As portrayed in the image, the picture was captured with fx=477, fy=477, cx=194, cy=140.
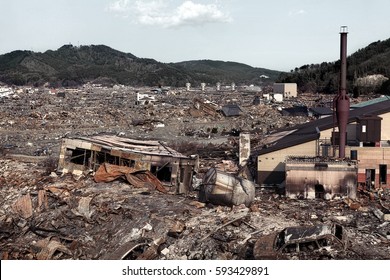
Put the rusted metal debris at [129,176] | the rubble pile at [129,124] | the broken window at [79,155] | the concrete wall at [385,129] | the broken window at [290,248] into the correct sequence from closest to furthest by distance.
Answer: the broken window at [290,248]
the rusted metal debris at [129,176]
the broken window at [79,155]
the concrete wall at [385,129]
the rubble pile at [129,124]

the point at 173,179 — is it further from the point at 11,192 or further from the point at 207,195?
the point at 11,192

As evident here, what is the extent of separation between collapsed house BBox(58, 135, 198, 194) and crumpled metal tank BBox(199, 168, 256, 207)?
2071 millimetres

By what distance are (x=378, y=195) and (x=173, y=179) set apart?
20.1 ft

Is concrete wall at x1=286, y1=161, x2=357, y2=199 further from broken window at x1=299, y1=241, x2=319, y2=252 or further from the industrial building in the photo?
broken window at x1=299, y1=241, x2=319, y2=252

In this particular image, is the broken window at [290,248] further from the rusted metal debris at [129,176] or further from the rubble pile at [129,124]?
the rubble pile at [129,124]

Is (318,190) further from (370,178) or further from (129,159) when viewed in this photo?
(129,159)

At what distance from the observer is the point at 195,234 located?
406 inches

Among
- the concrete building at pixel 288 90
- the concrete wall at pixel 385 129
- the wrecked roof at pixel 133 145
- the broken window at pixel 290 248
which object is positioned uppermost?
the concrete building at pixel 288 90

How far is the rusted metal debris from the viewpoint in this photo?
13953 mm

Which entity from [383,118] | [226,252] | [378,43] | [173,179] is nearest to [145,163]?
[173,179]

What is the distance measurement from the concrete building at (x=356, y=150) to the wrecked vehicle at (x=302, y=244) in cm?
612

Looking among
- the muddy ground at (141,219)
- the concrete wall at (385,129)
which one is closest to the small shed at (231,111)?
the muddy ground at (141,219)

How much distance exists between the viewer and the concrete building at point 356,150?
15.3 meters

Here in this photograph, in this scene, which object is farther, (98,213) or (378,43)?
(378,43)
